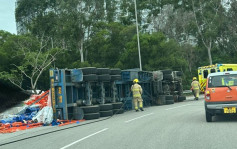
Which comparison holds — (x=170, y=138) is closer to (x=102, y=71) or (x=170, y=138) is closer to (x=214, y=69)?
(x=102, y=71)

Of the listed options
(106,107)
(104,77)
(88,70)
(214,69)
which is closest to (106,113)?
(106,107)

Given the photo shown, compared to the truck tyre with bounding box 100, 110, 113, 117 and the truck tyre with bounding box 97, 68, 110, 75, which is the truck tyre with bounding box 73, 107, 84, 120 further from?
the truck tyre with bounding box 97, 68, 110, 75

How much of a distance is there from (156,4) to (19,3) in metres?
24.3

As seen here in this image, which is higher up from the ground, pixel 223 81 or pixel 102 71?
pixel 102 71

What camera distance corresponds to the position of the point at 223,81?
11.5m

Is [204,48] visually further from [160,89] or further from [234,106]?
[234,106]

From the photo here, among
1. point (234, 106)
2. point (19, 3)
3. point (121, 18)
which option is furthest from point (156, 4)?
point (234, 106)

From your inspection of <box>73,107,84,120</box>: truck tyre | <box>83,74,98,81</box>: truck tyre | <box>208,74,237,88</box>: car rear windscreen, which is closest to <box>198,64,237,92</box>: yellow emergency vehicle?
<box>83,74,98,81</box>: truck tyre

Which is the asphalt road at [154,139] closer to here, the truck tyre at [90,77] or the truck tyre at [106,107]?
the truck tyre at [90,77]

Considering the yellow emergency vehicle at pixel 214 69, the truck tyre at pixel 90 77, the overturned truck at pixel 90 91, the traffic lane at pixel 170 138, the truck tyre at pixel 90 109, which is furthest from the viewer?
the yellow emergency vehicle at pixel 214 69

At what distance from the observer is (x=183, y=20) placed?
166 feet

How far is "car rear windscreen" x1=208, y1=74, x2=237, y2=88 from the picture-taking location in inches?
448

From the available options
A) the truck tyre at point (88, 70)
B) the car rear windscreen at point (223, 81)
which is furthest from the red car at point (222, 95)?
the truck tyre at point (88, 70)

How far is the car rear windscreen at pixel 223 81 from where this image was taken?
11.4 meters
